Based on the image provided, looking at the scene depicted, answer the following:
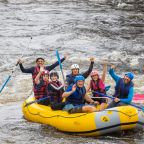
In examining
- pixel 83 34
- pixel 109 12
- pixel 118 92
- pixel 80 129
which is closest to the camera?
pixel 80 129

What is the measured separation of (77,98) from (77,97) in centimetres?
3

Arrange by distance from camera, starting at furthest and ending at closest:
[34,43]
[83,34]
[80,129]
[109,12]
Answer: [109,12]
[83,34]
[34,43]
[80,129]

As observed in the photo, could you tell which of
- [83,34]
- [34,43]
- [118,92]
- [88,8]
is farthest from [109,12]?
[118,92]

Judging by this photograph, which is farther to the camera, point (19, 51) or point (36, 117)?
point (19, 51)

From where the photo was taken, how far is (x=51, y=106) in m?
10.1

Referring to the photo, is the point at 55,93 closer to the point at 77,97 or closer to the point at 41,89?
the point at 77,97

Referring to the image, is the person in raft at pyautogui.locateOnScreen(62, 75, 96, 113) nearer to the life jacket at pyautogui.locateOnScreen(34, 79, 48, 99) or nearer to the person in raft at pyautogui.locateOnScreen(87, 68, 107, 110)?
the person in raft at pyautogui.locateOnScreen(87, 68, 107, 110)

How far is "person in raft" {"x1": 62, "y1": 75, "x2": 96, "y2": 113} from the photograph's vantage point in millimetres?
9492

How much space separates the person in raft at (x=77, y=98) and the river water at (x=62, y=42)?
2.01 feet

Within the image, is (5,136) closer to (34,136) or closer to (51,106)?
(34,136)

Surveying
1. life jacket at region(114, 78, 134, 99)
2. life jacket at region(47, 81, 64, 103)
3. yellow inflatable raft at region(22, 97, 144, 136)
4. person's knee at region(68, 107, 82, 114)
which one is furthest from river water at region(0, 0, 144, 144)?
life jacket at region(114, 78, 134, 99)

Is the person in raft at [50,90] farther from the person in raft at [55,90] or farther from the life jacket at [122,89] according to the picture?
the life jacket at [122,89]

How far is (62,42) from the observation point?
20.0 m

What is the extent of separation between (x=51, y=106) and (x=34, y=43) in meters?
10.4
